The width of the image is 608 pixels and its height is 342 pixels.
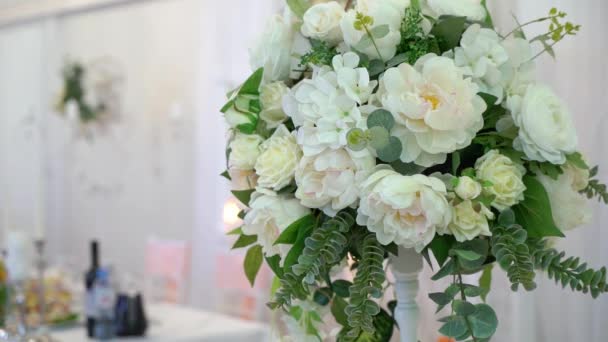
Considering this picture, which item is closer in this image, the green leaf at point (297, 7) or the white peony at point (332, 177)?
the white peony at point (332, 177)

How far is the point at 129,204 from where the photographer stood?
551cm

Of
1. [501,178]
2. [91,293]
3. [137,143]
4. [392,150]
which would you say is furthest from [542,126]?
[137,143]

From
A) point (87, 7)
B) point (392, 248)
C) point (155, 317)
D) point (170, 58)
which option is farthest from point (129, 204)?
point (392, 248)

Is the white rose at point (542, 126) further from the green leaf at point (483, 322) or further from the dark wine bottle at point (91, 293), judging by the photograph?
the dark wine bottle at point (91, 293)

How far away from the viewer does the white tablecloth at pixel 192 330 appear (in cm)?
254

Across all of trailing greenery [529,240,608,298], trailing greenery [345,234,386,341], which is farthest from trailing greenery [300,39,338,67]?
trailing greenery [529,240,608,298]

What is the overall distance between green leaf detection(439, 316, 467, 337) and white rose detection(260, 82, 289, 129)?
35 cm

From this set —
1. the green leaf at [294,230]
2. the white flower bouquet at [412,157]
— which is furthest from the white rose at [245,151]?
the green leaf at [294,230]

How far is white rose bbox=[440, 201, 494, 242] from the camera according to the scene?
0.91m

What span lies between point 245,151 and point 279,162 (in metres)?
0.08

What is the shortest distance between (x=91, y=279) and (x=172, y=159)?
271 cm

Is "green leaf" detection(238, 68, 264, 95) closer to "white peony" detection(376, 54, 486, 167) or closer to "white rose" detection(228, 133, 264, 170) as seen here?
"white rose" detection(228, 133, 264, 170)

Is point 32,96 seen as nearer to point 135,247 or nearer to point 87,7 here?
point 87,7

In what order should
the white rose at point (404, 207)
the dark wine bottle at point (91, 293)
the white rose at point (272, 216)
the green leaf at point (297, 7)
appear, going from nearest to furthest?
1. the white rose at point (404, 207)
2. the white rose at point (272, 216)
3. the green leaf at point (297, 7)
4. the dark wine bottle at point (91, 293)
